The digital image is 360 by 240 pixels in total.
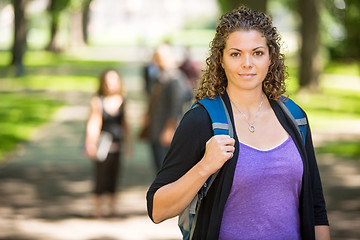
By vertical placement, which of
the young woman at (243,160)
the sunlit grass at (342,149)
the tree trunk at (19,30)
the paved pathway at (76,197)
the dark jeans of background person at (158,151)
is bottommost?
the paved pathway at (76,197)

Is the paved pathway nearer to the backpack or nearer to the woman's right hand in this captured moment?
the backpack

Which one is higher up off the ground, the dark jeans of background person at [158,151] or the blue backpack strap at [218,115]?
the blue backpack strap at [218,115]

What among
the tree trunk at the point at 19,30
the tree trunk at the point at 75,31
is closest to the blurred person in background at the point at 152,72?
the tree trunk at the point at 19,30

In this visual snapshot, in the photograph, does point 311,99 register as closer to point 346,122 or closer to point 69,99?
point 346,122

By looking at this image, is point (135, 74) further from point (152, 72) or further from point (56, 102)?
point (152, 72)

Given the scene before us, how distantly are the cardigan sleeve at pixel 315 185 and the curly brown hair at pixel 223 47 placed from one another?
0.79 feet

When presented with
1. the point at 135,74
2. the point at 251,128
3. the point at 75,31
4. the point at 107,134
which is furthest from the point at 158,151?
the point at 75,31

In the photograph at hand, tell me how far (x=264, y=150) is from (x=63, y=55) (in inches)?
1958

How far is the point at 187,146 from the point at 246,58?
0.43m

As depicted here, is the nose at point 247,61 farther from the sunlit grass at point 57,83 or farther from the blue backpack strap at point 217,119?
the sunlit grass at point 57,83

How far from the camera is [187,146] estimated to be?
8.70 feet

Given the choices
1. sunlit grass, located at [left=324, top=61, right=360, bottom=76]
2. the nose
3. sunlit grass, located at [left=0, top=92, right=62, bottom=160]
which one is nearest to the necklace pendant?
the nose

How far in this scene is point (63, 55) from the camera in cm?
5138

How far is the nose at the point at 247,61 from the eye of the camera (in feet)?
8.99
